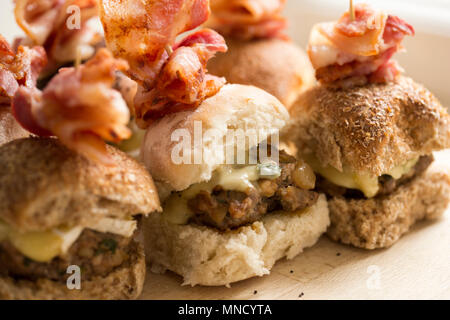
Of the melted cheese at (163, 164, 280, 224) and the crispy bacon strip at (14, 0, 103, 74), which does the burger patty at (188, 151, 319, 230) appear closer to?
the melted cheese at (163, 164, 280, 224)

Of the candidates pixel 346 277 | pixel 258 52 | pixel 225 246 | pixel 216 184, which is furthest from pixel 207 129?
pixel 258 52

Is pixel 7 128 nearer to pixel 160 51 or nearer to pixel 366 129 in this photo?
pixel 160 51

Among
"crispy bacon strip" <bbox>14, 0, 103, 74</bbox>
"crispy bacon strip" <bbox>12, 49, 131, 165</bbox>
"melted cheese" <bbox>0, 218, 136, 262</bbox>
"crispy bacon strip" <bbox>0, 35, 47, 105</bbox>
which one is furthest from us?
"crispy bacon strip" <bbox>14, 0, 103, 74</bbox>

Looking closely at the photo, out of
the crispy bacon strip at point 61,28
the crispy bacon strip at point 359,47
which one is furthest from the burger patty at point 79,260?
the crispy bacon strip at point 61,28

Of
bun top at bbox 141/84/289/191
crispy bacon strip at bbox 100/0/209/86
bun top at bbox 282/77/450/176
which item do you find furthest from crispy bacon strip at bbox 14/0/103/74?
bun top at bbox 282/77/450/176

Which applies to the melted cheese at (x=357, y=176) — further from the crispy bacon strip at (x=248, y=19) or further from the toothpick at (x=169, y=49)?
the crispy bacon strip at (x=248, y=19)
